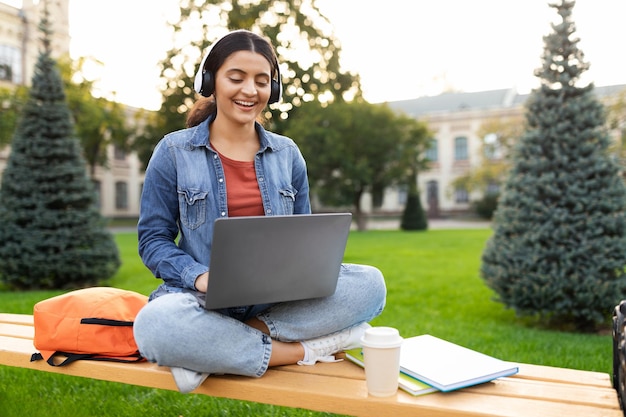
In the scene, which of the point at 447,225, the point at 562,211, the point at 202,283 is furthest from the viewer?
the point at 447,225

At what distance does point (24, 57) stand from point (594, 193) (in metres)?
28.8

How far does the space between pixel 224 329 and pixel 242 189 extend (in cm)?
61

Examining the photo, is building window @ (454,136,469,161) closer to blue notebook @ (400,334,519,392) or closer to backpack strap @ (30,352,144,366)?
blue notebook @ (400,334,519,392)

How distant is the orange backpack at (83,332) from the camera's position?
205 cm

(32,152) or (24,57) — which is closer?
(32,152)

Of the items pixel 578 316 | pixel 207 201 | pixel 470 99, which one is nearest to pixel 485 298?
pixel 578 316

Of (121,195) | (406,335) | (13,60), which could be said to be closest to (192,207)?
(406,335)

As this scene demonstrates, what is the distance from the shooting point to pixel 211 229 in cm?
217

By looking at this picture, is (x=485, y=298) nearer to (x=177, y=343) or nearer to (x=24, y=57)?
(x=177, y=343)

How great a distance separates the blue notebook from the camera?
5.52ft

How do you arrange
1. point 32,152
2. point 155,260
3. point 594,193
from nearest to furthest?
point 155,260 → point 594,193 → point 32,152

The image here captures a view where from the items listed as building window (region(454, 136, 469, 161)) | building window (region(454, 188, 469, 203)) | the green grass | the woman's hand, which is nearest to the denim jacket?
the woman's hand

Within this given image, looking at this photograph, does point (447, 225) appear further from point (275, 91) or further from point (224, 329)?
point (224, 329)

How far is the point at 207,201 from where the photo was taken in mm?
2176
